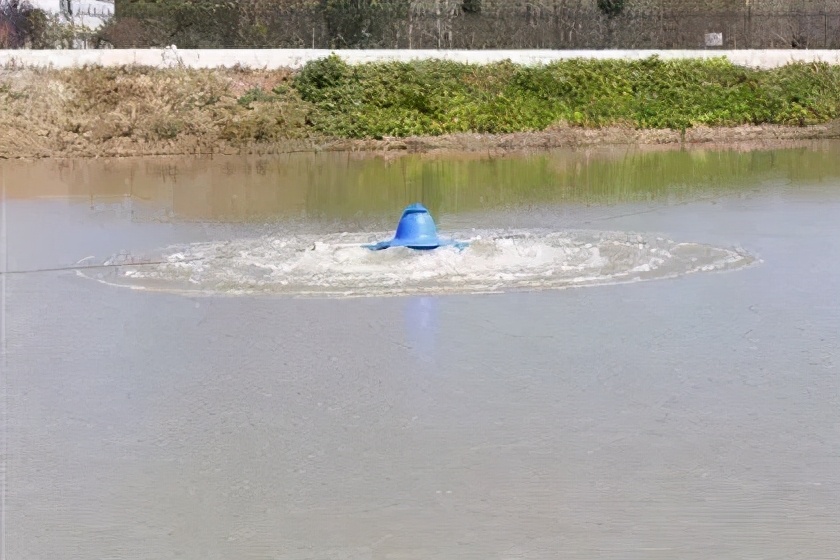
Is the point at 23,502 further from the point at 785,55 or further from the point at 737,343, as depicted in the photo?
the point at 785,55

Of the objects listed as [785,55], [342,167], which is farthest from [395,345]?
[785,55]

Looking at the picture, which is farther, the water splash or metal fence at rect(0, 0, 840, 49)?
metal fence at rect(0, 0, 840, 49)

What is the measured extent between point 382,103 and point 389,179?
9603 mm

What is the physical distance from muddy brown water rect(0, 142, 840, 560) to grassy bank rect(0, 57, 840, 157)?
15.3 metres

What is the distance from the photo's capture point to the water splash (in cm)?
1143

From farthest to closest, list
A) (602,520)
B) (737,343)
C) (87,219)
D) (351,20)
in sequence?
(351,20) < (87,219) < (737,343) < (602,520)

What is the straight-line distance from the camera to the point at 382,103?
31469mm

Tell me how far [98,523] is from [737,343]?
4.86m

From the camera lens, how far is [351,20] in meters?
38.2

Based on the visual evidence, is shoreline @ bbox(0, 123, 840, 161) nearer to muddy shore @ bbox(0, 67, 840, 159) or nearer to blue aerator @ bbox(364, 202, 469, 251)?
muddy shore @ bbox(0, 67, 840, 159)

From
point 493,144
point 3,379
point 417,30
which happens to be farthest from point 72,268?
Answer: point 417,30

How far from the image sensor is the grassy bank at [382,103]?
95.1 ft

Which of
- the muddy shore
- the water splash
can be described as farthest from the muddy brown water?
the muddy shore

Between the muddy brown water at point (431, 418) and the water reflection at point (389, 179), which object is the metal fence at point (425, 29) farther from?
the muddy brown water at point (431, 418)
